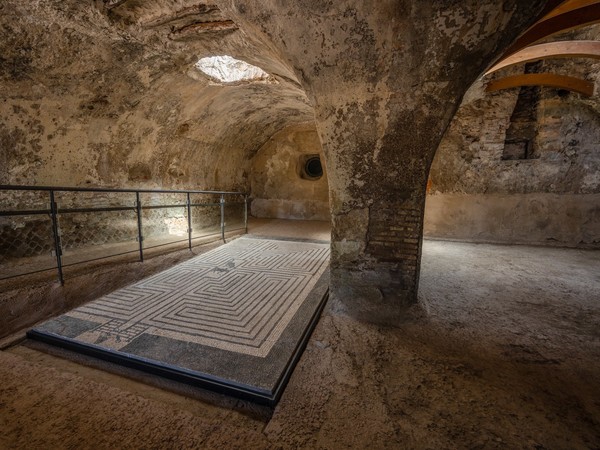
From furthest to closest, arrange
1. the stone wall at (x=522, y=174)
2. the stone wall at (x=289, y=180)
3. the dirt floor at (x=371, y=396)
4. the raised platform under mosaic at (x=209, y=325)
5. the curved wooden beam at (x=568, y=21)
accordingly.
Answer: the stone wall at (x=289, y=180)
the stone wall at (x=522, y=174)
the curved wooden beam at (x=568, y=21)
the raised platform under mosaic at (x=209, y=325)
the dirt floor at (x=371, y=396)

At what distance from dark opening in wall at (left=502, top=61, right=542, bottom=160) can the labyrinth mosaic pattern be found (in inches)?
184

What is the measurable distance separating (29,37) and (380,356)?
4.59 metres

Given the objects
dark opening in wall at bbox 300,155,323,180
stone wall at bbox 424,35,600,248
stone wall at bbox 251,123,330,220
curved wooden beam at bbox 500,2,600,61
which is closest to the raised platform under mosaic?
curved wooden beam at bbox 500,2,600,61

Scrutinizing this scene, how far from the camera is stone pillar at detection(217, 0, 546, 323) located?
163cm

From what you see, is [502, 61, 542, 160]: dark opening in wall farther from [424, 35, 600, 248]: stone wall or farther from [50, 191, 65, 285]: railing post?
[50, 191, 65, 285]: railing post

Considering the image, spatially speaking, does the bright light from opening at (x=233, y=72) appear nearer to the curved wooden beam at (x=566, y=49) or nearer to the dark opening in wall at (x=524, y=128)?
the curved wooden beam at (x=566, y=49)

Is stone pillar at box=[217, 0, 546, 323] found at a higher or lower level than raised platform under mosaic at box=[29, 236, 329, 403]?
higher

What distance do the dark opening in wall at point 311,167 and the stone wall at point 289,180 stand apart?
4cm

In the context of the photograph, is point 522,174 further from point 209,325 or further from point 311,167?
point 209,325

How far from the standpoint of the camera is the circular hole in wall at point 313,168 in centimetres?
894

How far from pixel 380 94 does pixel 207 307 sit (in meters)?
2.27

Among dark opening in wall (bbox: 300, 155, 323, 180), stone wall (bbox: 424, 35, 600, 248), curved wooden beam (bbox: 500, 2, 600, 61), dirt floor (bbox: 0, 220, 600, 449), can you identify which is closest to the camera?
dirt floor (bbox: 0, 220, 600, 449)

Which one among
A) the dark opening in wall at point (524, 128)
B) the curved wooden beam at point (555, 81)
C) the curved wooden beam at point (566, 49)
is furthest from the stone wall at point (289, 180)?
the curved wooden beam at point (566, 49)

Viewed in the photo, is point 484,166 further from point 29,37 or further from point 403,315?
point 29,37
